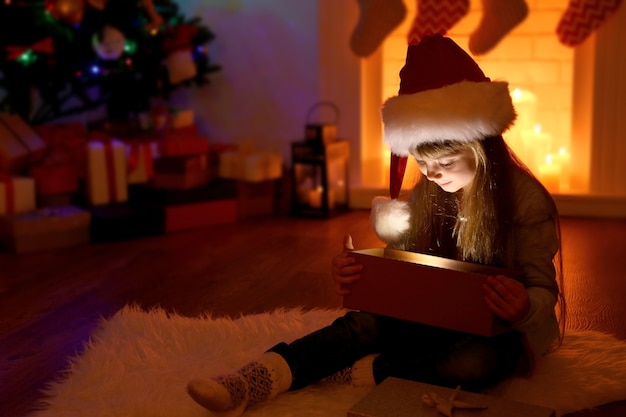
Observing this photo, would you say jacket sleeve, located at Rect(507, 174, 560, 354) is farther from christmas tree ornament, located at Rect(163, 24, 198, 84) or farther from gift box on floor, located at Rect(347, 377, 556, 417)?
christmas tree ornament, located at Rect(163, 24, 198, 84)

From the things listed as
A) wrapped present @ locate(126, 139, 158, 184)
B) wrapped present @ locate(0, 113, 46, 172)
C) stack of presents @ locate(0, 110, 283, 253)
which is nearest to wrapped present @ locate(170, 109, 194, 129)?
stack of presents @ locate(0, 110, 283, 253)

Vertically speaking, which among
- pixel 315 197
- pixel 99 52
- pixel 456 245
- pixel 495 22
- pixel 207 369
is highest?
pixel 495 22

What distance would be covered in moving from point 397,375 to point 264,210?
1.96 metres

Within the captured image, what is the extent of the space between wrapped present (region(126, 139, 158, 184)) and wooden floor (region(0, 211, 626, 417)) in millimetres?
368

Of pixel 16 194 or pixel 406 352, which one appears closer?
pixel 406 352

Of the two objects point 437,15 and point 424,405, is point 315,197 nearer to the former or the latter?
point 437,15

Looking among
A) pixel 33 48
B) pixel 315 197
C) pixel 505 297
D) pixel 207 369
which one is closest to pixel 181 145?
pixel 315 197

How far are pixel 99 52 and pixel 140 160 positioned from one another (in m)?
0.44

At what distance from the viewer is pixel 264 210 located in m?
3.37

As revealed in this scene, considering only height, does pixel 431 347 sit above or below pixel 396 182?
below

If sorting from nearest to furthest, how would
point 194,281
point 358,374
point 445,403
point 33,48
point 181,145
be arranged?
1. point 445,403
2. point 358,374
3. point 194,281
4. point 33,48
5. point 181,145

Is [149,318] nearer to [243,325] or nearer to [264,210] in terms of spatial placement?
[243,325]

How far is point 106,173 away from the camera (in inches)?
123

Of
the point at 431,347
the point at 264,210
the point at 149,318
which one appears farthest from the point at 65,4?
the point at 431,347
